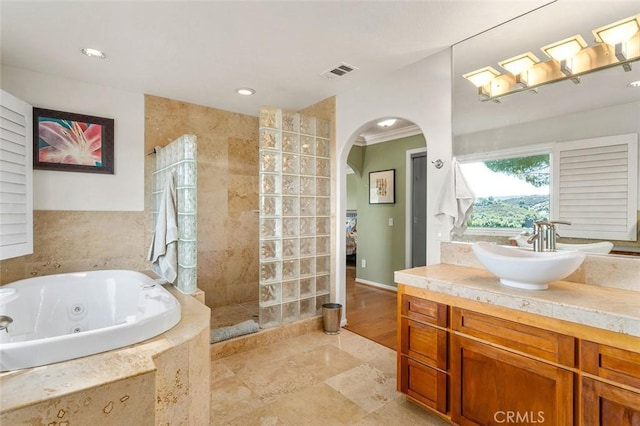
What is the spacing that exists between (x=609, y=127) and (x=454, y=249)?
1.12 m

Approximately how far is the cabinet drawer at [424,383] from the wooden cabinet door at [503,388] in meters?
0.07

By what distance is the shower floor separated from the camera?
10.6 ft

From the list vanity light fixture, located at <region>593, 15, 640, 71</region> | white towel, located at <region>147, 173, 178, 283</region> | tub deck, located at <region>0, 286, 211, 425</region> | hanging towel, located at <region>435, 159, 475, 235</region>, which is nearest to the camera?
tub deck, located at <region>0, 286, 211, 425</region>

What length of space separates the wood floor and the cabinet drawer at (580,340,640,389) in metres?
1.73

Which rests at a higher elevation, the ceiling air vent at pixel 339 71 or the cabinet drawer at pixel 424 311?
the ceiling air vent at pixel 339 71

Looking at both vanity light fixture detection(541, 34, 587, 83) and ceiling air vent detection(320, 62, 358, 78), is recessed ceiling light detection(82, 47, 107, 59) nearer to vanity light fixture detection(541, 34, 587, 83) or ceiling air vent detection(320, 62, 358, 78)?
ceiling air vent detection(320, 62, 358, 78)

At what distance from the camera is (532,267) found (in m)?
1.46

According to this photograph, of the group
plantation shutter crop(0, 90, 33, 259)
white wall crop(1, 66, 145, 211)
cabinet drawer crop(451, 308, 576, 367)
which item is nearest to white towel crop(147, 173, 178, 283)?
white wall crop(1, 66, 145, 211)

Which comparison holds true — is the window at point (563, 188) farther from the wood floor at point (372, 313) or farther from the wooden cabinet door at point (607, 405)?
the wood floor at point (372, 313)

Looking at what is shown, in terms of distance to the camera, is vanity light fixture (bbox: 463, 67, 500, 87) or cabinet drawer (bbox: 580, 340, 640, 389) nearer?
cabinet drawer (bbox: 580, 340, 640, 389)

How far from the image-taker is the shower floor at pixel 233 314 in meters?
3.24

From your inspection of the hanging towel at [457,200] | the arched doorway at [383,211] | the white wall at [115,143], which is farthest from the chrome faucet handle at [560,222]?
the white wall at [115,143]

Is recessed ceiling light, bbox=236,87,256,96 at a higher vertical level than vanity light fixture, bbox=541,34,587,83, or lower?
higher

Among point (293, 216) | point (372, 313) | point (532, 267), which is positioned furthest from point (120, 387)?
point (372, 313)
